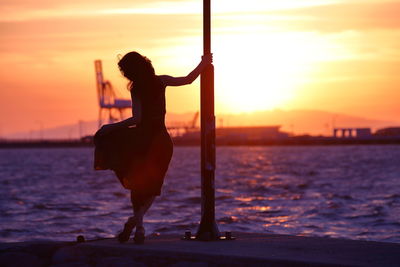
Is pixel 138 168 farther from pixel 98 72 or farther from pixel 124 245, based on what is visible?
pixel 98 72

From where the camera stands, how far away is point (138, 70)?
705cm

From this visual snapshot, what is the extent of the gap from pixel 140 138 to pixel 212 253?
4.04 feet

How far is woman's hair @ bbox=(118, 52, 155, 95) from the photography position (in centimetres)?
704

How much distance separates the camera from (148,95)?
7.07 metres

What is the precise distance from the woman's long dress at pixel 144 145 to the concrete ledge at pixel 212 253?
536mm

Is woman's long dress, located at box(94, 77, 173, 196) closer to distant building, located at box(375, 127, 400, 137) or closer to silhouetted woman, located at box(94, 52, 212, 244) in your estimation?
Answer: silhouetted woman, located at box(94, 52, 212, 244)

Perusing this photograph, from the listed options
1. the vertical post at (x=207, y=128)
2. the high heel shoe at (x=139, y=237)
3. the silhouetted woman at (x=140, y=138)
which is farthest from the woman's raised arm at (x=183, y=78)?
the high heel shoe at (x=139, y=237)

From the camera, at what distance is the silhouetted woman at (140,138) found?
23.2 ft

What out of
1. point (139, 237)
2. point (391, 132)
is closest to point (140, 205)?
point (139, 237)

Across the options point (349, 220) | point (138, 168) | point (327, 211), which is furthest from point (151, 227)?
point (138, 168)

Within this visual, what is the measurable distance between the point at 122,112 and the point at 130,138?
150 meters

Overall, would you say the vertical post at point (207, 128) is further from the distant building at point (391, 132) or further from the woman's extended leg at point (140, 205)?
the distant building at point (391, 132)

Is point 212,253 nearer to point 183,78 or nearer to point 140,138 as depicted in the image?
point 140,138

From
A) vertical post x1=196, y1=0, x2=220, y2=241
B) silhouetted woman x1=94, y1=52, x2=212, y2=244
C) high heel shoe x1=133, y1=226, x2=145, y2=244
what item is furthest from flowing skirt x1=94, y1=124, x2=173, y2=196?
vertical post x1=196, y1=0, x2=220, y2=241
